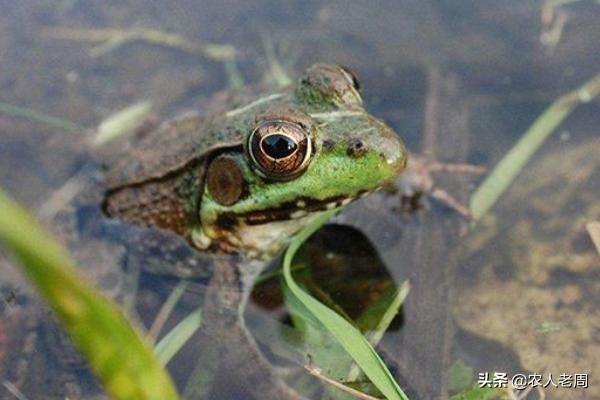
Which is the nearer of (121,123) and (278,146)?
(278,146)

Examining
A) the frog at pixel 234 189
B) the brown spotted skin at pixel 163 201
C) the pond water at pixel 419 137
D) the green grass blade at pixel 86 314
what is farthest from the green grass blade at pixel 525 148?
the green grass blade at pixel 86 314

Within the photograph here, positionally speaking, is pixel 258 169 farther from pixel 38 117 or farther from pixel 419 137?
pixel 38 117

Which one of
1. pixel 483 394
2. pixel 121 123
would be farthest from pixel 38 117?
pixel 483 394

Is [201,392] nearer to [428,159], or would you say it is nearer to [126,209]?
[126,209]

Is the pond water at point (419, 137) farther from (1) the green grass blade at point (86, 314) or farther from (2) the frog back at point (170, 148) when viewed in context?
(1) the green grass blade at point (86, 314)

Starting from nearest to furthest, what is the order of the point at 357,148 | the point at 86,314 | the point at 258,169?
the point at 86,314, the point at 357,148, the point at 258,169
